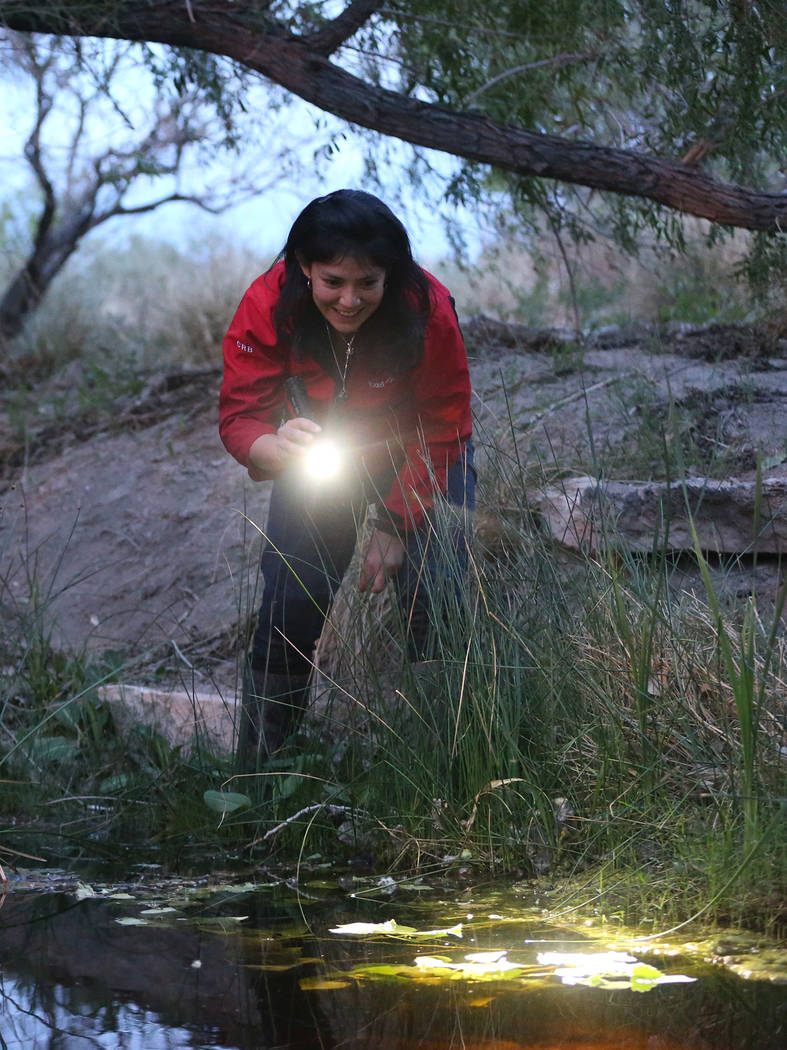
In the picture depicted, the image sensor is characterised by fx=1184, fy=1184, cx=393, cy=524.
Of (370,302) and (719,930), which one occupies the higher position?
(370,302)

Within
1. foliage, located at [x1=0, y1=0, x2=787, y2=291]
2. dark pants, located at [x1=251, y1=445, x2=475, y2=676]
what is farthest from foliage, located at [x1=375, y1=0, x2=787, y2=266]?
dark pants, located at [x1=251, y1=445, x2=475, y2=676]

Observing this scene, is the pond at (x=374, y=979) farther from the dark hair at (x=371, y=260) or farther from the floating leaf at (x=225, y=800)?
the dark hair at (x=371, y=260)

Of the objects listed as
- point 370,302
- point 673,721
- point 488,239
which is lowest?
point 673,721

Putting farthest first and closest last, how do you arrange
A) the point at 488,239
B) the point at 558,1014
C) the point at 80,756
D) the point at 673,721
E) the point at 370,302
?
the point at 488,239 → the point at 80,756 → the point at 370,302 → the point at 673,721 → the point at 558,1014

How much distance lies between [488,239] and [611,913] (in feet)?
16.3

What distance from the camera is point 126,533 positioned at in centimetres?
618

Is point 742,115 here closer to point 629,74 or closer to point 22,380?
point 629,74

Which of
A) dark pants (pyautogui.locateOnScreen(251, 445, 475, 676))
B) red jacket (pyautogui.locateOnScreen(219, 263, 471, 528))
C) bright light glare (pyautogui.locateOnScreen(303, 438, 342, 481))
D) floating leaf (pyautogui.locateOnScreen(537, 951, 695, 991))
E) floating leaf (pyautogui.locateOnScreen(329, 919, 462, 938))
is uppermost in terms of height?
red jacket (pyautogui.locateOnScreen(219, 263, 471, 528))

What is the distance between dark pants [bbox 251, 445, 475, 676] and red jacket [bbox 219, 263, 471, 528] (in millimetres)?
90

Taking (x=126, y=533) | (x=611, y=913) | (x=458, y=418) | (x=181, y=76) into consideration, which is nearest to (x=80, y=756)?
(x=458, y=418)

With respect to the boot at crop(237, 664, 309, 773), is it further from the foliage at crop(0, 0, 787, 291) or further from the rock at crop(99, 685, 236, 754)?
the foliage at crop(0, 0, 787, 291)

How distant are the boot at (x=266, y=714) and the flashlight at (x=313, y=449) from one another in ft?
1.93

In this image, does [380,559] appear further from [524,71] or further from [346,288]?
[524,71]

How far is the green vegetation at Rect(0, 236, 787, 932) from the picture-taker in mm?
2416
